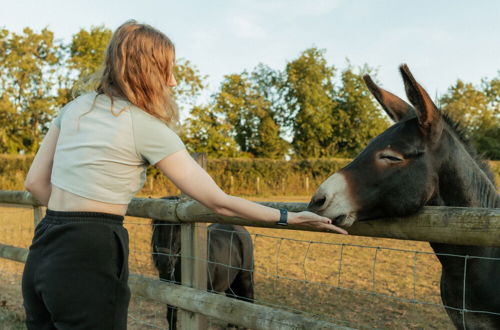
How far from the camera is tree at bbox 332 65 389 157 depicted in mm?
47906

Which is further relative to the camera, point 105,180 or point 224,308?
point 224,308

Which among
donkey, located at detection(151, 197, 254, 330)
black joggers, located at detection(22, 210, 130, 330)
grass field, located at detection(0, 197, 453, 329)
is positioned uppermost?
black joggers, located at detection(22, 210, 130, 330)

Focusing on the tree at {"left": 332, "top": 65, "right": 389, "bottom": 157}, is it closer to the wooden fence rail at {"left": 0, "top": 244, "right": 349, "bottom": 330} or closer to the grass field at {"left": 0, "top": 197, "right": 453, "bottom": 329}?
the grass field at {"left": 0, "top": 197, "right": 453, "bottom": 329}

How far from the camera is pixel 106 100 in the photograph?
1.79m

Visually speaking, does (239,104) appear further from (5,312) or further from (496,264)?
(496,264)

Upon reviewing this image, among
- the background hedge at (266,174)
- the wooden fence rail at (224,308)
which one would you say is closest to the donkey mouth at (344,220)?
the wooden fence rail at (224,308)

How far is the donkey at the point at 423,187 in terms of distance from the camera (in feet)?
7.07

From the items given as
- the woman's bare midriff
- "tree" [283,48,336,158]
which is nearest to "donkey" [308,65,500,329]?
the woman's bare midriff

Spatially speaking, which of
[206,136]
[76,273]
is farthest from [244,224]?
[206,136]

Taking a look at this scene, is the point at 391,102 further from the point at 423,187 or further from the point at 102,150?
the point at 102,150

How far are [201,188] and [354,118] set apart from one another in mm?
48958

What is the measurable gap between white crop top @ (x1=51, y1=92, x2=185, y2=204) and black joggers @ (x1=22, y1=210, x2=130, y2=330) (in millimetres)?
121

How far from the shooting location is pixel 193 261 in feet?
10.2

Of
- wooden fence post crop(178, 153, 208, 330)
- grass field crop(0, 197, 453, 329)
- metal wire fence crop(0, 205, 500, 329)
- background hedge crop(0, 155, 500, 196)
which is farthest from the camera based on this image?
background hedge crop(0, 155, 500, 196)
